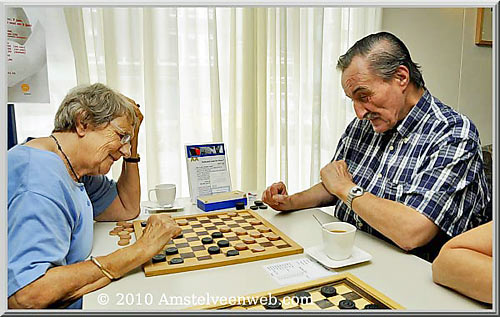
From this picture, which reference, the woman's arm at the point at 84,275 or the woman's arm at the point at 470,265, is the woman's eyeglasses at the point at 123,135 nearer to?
the woman's arm at the point at 84,275

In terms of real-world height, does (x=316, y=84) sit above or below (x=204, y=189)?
above

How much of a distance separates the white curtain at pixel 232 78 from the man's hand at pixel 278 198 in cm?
97

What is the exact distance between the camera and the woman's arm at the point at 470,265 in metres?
0.82

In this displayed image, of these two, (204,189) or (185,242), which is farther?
(204,189)

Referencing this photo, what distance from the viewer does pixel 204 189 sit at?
5.30 ft

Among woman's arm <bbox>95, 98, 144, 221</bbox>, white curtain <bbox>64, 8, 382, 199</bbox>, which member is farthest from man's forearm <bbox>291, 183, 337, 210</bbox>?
white curtain <bbox>64, 8, 382, 199</bbox>

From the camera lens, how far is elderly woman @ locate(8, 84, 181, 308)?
2.88 ft

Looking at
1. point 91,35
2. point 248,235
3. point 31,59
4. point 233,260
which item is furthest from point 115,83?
point 233,260

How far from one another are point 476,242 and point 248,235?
59 cm

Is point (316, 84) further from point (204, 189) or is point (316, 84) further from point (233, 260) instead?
point (233, 260)

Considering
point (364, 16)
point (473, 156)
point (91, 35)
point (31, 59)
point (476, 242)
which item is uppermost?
point (364, 16)

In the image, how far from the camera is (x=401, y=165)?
1335 mm

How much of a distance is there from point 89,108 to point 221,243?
1.59 ft

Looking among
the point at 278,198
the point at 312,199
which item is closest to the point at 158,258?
the point at 278,198
